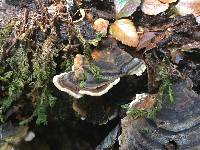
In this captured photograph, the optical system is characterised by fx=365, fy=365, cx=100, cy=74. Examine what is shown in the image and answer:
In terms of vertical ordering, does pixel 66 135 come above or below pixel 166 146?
below

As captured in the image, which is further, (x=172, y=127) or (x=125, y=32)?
(x=125, y=32)

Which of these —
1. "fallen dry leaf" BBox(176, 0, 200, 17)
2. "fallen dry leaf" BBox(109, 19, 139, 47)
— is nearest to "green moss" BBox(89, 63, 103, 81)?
"fallen dry leaf" BBox(109, 19, 139, 47)

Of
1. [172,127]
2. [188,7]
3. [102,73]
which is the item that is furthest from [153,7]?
[172,127]

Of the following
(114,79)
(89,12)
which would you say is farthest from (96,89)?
(89,12)

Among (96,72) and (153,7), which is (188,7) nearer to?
(153,7)

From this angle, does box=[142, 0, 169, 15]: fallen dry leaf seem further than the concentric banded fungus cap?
Answer: Yes

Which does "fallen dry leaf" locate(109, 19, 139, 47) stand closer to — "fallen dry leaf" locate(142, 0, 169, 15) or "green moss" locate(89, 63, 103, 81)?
"fallen dry leaf" locate(142, 0, 169, 15)

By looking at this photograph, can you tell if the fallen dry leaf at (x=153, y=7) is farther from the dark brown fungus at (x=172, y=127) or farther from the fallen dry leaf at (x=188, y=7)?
the dark brown fungus at (x=172, y=127)

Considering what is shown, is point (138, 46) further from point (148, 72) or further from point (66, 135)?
point (66, 135)
